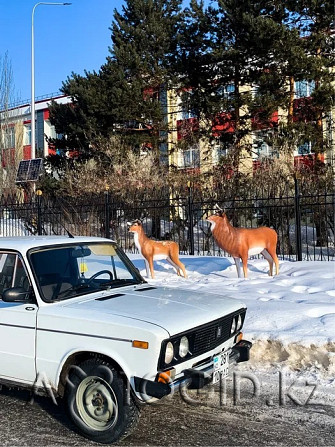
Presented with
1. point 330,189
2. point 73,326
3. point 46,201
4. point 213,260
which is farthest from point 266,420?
point 46,201

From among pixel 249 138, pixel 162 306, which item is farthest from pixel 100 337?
pixel 249 138

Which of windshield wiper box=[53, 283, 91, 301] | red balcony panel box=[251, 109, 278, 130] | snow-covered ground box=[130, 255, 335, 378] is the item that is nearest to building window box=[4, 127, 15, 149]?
red balcony panel box=[251, 109, 278, 130]

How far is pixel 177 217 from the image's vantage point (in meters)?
17.6

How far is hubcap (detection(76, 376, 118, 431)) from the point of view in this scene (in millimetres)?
3926

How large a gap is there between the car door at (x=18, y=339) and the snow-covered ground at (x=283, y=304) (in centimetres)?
277

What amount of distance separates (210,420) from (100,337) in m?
1.34

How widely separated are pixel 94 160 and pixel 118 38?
6.14m

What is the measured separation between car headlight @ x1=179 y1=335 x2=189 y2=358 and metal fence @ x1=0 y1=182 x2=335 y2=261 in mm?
11246

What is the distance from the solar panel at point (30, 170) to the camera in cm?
2123

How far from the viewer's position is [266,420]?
14.5 feet

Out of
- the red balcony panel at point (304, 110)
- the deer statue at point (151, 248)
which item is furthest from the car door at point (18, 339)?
the red balcony panel at point (304, 110)

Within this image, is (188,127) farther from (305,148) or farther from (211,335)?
(211,335)

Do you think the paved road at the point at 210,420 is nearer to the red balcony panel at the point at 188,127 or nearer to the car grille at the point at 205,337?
the car grille at the point at 205,337

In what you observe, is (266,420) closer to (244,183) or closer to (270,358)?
(270,358)
